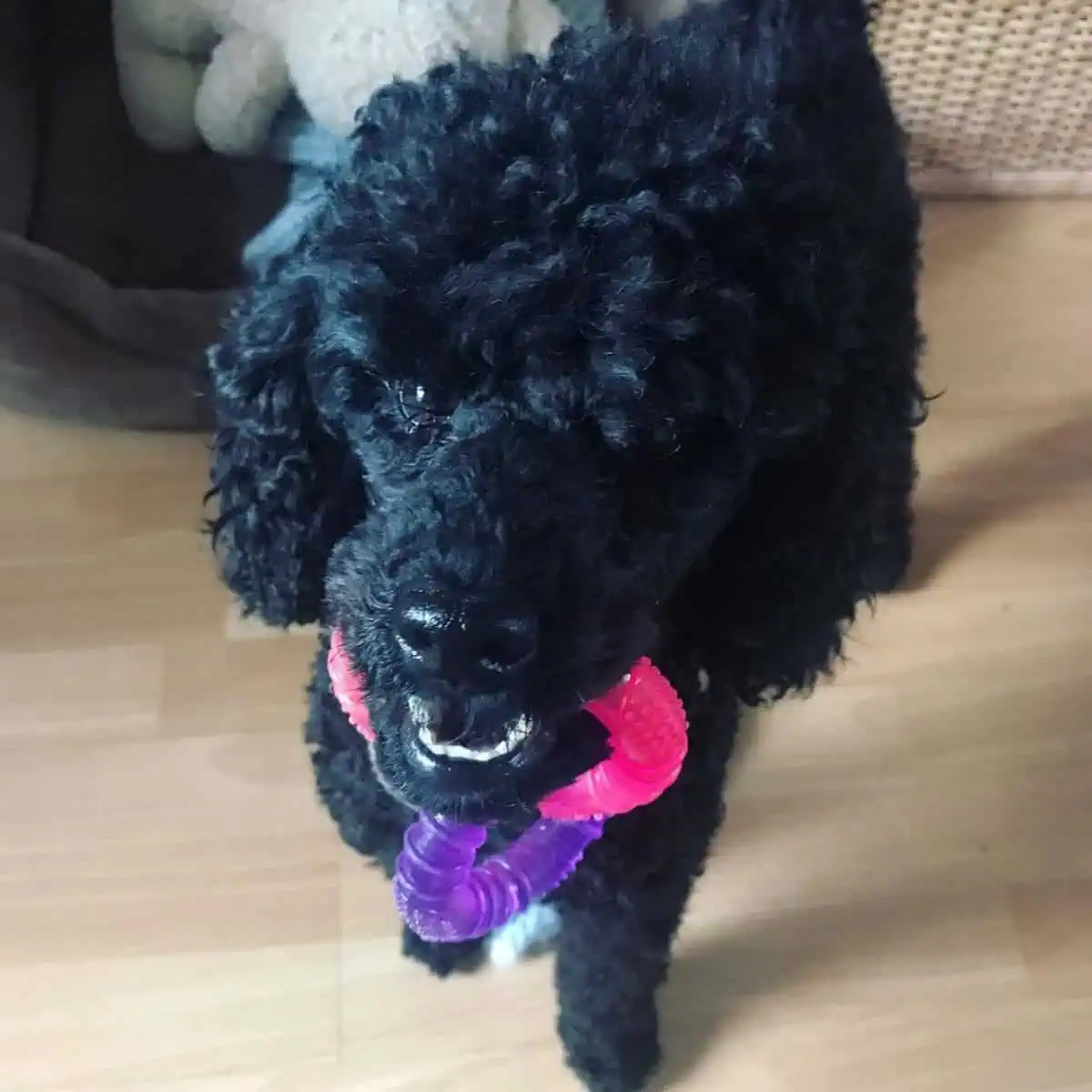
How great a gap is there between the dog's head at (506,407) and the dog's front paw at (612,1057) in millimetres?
378

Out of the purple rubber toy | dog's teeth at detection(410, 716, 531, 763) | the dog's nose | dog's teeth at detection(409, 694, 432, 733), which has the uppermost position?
the dog's nose

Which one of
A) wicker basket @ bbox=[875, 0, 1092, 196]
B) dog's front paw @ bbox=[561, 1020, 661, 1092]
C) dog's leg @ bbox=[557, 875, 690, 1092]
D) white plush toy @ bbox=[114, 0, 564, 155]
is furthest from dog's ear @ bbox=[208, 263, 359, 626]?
wicker basket @ bbox=[875, 0, 1092, 196]

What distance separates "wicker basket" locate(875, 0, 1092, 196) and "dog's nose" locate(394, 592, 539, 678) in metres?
1.05

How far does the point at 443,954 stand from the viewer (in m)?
1.06

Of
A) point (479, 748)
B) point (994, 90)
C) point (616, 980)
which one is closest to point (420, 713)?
point (479, 748)

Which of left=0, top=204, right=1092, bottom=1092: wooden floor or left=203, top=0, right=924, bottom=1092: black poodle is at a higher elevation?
left=203, top=0, right=924, bottom=1092: black poodle

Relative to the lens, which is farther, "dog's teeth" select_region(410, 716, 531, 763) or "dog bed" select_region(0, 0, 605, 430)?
"dog bed" select_region(0, 0, 605, 430)

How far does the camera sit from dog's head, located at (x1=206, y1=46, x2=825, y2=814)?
60 cm

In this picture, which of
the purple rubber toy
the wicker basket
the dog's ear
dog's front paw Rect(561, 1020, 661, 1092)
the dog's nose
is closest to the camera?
the dog's nose

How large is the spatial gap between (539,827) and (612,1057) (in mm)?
245

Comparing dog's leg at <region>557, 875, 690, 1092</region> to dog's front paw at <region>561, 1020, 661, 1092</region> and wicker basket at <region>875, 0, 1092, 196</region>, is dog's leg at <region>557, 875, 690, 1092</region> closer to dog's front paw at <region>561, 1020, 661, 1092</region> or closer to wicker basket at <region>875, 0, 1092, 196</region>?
dog's front paw at <region>561, 1020, 661, 1092</region>

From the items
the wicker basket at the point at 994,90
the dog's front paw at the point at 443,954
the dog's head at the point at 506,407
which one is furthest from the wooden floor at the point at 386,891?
the dog's head at the point at 506,407

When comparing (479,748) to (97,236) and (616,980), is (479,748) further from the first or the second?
(97,236)

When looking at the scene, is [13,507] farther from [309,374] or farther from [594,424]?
[594,424]
